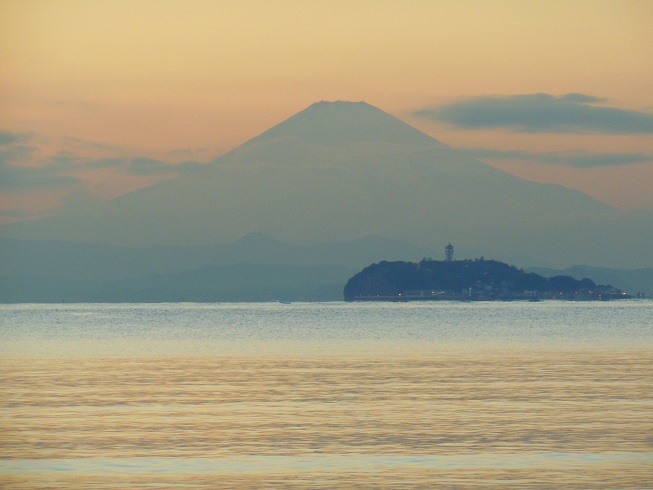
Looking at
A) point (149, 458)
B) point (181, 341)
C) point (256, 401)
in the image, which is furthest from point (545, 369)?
point (181, 341)

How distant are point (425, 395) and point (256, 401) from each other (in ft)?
20.3

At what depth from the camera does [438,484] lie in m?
25.4

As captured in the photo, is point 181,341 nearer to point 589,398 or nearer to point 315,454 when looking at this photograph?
point 589,398

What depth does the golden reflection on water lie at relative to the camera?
2655cm

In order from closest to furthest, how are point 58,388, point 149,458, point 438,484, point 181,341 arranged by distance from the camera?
point 438,484
point 149,458
point 58,388
point 181,341

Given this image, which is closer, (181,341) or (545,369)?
(545,369)

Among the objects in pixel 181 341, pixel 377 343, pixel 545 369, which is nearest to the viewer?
pixel 545 369

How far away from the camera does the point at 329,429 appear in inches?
1319

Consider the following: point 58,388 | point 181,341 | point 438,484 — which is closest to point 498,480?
point 438,484

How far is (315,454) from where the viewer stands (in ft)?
95.8

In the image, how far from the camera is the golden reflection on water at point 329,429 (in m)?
26.5

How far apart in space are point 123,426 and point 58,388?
13.3 meters

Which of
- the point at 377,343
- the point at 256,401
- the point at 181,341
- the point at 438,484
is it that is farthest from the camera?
the point at 181,341

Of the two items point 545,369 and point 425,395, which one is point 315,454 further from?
point 545,369
